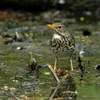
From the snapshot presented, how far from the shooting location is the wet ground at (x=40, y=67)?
6.33 metres

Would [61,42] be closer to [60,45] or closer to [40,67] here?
[60,45]

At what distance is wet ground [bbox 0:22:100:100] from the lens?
6328mm

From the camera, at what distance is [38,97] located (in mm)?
5996

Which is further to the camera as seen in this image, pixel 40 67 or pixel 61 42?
pixel 40 67

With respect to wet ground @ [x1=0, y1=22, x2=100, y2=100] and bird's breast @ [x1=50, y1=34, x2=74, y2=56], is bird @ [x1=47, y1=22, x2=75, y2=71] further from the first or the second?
wet ground @ [x1=0, y1=22, x2=100, y2=100]

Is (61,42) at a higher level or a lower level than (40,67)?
higher

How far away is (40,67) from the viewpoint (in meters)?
8.66

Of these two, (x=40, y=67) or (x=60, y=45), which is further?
(x=40, y=67)

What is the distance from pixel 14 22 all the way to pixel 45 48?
6.22 metres

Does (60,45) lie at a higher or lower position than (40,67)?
higher

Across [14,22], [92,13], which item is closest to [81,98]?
[14,22]

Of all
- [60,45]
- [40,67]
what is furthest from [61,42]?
[40,67]

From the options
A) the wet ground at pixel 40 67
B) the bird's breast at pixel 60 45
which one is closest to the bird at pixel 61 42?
the bird's breast at pixel 60 45

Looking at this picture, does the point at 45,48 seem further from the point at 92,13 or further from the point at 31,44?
the point at 92,13
